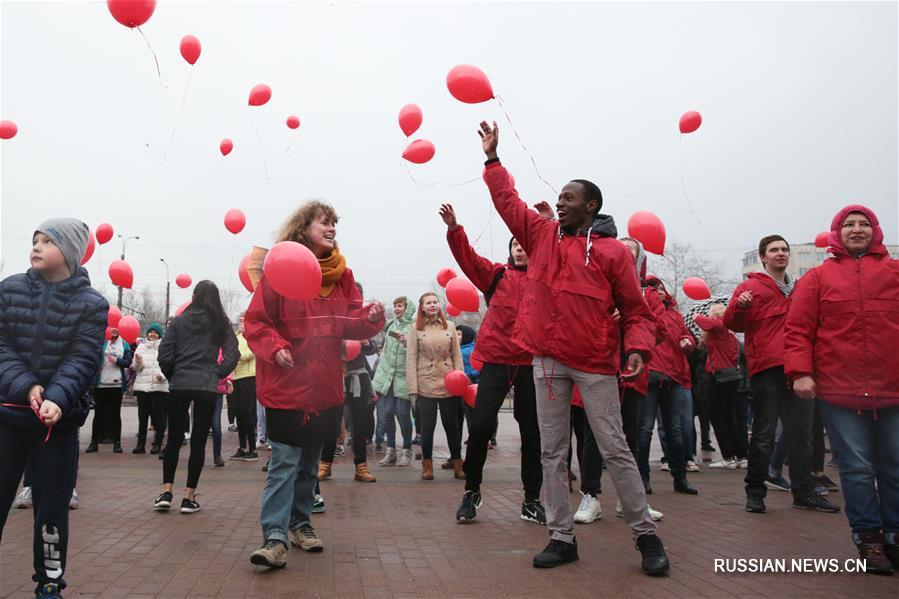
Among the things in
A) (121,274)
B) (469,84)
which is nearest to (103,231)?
(121,274)

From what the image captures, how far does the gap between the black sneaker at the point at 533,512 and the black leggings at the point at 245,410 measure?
5699 mm

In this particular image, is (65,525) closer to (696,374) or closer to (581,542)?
(581,542)

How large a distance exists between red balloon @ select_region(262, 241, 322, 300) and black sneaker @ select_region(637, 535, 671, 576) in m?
2.44

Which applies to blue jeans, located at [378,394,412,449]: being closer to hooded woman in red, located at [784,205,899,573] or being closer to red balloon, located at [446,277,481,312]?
red balloon, located at [446,277,481,312]

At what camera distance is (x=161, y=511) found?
6125mm

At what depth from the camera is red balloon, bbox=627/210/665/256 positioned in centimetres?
791

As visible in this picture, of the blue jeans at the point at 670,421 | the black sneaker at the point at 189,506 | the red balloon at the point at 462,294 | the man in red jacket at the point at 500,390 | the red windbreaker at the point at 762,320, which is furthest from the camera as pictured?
the red balloon at the point at 462,294

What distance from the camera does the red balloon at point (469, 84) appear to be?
6.37 m

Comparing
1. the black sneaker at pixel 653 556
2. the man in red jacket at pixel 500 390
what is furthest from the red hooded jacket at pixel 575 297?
the man in red jacket at pixel 500 390

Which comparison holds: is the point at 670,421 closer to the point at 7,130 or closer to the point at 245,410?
the point at 245,410

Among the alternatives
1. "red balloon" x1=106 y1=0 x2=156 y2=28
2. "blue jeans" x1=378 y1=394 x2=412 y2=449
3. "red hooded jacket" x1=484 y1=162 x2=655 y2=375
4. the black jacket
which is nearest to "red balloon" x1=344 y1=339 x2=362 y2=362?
"blue jeans" x1=378 y1=394 x2=412 y2=449

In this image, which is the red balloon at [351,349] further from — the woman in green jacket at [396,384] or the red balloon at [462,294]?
the red balloon at [462,294]

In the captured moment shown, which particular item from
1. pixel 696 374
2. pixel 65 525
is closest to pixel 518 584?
pixel 65 525

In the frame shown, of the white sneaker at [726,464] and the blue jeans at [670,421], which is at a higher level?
the blue jeans at [670,421]
